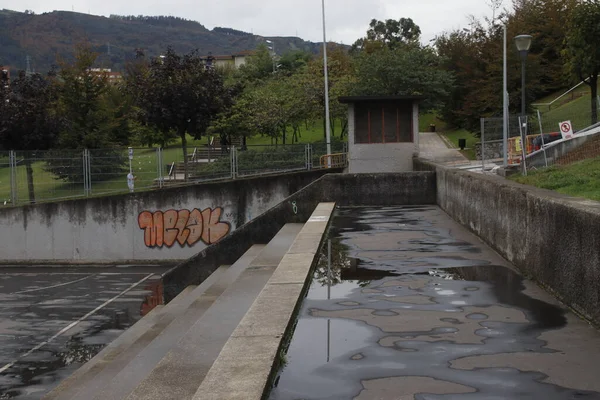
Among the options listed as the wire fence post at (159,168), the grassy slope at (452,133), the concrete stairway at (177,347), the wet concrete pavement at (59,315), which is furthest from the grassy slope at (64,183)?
the grassy slope at (452,133)

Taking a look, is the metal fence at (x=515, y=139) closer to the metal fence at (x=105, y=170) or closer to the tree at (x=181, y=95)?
the metal fence at (x=105, y=170)

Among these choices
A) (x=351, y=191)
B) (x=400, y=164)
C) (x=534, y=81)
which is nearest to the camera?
(x=351, y=191)

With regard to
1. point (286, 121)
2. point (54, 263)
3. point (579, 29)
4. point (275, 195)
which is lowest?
point (54, 263)

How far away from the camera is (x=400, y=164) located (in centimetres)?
3108

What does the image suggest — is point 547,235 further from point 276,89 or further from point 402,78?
point 276,89

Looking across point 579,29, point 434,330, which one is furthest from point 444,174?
point 579,29

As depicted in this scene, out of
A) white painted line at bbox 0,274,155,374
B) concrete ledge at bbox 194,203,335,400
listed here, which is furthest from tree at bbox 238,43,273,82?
concrete ledge at bbox 194,203,335,400

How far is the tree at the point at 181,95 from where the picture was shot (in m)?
37.3

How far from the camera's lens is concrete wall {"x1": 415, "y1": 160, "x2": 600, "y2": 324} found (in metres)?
6.52

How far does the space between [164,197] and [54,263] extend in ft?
16.6

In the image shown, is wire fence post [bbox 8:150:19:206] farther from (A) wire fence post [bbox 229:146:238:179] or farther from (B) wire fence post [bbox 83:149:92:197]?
(A) wire fence post [bbox 229:146:238:179]

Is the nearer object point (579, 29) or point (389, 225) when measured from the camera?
point (389, 225)

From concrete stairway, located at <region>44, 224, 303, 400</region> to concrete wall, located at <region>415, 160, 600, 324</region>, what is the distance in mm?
3191

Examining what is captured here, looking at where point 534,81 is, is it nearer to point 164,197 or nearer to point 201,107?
point 201,107
